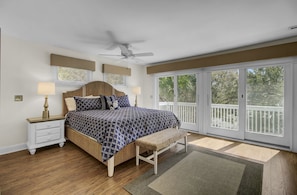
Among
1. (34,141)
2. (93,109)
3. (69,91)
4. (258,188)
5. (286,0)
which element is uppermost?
(286,0)

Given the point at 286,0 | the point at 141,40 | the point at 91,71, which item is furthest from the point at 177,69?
the point at 286,0

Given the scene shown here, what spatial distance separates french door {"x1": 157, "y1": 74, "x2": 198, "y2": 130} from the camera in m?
4.31

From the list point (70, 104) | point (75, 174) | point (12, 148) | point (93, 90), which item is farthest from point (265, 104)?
point (12, 148)

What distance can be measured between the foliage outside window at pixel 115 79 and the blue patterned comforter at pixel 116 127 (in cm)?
171

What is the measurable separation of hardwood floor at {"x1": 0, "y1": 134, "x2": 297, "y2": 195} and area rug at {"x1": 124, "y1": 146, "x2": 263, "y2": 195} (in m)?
0.13

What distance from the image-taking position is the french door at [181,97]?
4.31 m

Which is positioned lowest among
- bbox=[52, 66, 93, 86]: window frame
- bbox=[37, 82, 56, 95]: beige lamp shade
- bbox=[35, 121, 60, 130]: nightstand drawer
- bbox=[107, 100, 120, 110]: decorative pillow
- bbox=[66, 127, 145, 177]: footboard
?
bbox=[66, 127, 145, 177]: footboard

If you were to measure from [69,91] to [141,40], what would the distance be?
216 centimetres

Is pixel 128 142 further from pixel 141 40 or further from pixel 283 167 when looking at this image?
pixel 283 167

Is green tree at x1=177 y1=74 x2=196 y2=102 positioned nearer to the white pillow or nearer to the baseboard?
the white pillow

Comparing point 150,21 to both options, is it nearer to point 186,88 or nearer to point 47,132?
point 186,88

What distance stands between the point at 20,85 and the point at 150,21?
2.85 meters

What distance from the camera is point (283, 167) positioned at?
7.23 ft

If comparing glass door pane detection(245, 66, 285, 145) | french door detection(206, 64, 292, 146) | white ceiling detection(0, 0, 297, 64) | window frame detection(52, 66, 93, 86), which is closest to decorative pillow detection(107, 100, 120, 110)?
window frame detection(52, 66, 93, 86)
